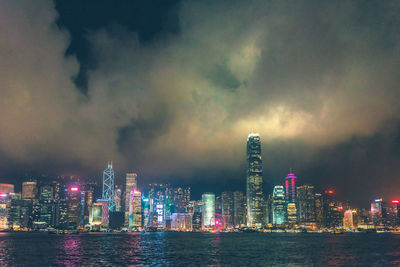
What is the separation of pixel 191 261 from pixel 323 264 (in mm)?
31705

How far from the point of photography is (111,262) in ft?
308

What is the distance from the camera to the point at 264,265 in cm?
9156

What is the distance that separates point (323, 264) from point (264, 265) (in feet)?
46.5

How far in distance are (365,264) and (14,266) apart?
80063mm

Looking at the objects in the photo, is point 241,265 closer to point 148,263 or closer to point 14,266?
point 148,263

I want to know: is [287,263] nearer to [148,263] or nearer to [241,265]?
[241,265]

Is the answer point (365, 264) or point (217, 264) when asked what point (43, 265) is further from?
point (365, 264)

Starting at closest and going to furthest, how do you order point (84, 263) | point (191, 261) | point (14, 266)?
point (14, 266) < point (84, 263) < point (191, 261)

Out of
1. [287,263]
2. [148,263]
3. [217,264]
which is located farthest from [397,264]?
[148,263]

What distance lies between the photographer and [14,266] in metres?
85.4

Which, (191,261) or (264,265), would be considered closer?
(264,265)

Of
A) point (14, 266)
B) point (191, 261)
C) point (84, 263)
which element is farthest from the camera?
point (191, 261)

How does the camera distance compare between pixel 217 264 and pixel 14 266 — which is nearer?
pixel 14 266

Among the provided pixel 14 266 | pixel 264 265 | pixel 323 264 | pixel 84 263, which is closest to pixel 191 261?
pixel 264 265
